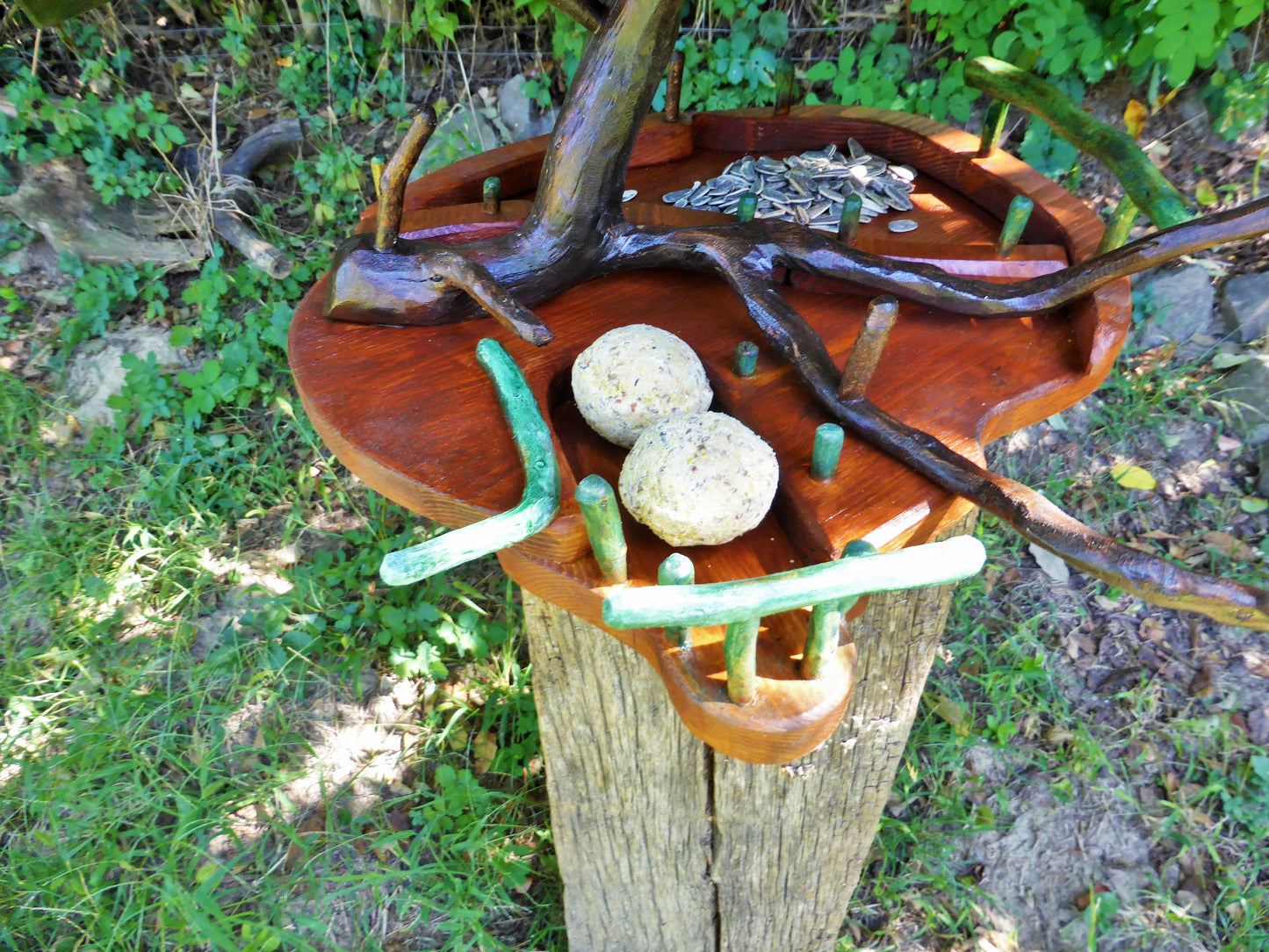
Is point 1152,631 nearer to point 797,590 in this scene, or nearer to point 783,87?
point 783,87

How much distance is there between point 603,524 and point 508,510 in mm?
127

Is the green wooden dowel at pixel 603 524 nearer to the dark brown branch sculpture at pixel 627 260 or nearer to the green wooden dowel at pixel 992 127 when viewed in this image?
the dark brown branch sculpture at pixel 627 260

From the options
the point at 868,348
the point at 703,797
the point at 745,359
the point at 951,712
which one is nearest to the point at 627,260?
the point at 745,359

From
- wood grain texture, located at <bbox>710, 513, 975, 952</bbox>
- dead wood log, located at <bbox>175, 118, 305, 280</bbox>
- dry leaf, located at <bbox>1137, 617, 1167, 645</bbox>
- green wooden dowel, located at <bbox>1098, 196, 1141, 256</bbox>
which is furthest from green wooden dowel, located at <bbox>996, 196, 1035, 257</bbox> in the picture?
dead wood log, located at <bbox>175, 118, 305, 280</bbox>

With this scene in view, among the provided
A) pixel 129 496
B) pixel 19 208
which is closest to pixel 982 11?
pixel 129 496

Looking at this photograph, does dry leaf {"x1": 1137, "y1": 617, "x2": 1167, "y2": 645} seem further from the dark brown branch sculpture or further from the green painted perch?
the green painted perch

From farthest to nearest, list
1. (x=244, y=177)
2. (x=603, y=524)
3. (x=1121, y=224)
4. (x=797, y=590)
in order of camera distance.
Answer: (x=244, y=177)
(x=1121, y=224)
(x=603, y=524)
(x=797, y=590)

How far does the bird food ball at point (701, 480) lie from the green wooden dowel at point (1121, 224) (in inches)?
28.2

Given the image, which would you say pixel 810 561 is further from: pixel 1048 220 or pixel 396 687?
pixel 396 687

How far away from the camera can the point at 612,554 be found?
0.93 meters

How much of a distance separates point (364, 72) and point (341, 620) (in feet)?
6.21

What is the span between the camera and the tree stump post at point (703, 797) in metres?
1.46

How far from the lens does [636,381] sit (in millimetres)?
1066

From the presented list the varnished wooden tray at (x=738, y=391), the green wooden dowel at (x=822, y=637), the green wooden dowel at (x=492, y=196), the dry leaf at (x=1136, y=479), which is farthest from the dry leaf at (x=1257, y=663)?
the green wooden dowel at (x=492, y=196)
